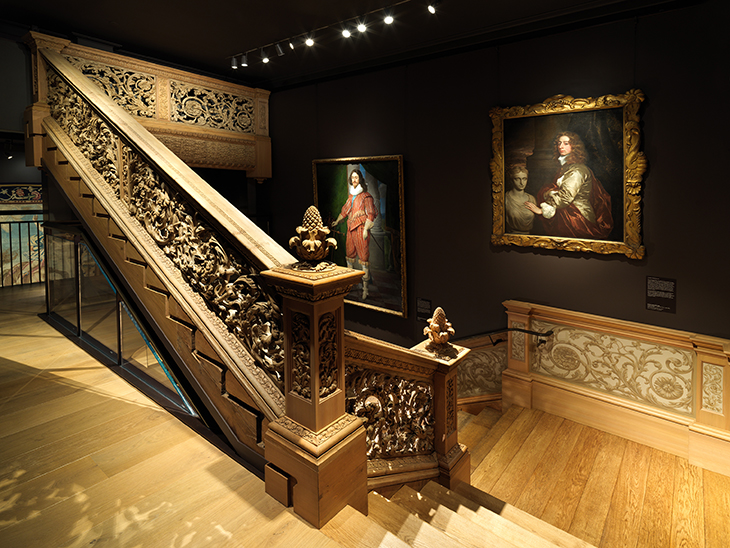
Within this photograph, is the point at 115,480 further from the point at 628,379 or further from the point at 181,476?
the point at 628,379

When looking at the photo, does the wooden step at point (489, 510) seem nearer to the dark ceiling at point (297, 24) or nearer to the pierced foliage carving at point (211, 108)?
the dark ceiling at point (297, 24)

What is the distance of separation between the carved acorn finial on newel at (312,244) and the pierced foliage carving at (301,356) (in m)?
0.20

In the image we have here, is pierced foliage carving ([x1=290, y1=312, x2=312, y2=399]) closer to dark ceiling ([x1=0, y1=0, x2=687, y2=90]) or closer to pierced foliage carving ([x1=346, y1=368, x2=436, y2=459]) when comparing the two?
pierced foliage carving ([x1=346, y1=368, x2=436, y2=459])

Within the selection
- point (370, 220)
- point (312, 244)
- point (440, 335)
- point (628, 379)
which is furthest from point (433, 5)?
point (628, 379)

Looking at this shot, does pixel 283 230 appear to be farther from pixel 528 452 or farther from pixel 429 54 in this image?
pixel 528 452

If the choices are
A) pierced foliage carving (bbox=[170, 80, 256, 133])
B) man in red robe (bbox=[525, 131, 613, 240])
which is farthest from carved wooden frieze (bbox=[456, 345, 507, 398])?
pierced foliage carving (bbox=[170, 80, 256, 133])

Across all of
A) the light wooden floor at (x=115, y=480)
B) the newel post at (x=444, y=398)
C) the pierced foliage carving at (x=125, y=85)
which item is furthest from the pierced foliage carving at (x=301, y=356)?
the pierced foliage carving at (x=125, y=85)

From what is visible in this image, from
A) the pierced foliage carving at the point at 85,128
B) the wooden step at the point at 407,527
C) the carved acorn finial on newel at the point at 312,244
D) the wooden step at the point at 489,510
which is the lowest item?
the wooden step at the point at 489,510

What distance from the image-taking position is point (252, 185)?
681cm

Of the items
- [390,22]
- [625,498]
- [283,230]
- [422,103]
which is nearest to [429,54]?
[422,103]

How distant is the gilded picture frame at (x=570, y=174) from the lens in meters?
3.76

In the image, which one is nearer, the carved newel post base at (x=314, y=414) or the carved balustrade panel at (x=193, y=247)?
the carved newel post base at (x=314, y=414)

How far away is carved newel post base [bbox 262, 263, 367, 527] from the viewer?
1.64 m

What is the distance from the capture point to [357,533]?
1627mm
